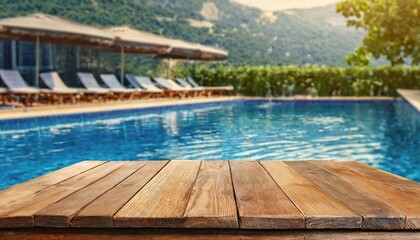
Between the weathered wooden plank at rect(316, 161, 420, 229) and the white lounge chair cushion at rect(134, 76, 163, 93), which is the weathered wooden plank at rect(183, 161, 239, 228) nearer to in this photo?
the weathered wooden plank at rect(316, 161, 420, 229)

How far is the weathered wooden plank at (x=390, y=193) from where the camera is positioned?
142 cm

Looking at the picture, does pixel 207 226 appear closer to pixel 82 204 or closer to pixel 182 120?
pixel 82 204

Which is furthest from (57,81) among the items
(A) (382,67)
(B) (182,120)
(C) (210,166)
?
(A) (382,67)

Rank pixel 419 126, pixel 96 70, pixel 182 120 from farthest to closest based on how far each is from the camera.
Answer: pixel 96 70 → pixel 182 120 → pixel 419 126

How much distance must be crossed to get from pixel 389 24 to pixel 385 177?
18776mm

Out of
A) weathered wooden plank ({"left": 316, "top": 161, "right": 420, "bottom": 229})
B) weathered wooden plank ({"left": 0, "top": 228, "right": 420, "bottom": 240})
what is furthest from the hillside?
weathered wooden plank ({"left": 0, "top": 228, "right": 420, "bottom": 240})

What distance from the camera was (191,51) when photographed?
18.5 m

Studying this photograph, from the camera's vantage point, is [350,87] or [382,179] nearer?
[382,179]

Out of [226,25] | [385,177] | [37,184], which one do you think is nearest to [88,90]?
[37,184]

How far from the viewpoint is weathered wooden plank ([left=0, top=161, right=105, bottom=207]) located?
1.71 m

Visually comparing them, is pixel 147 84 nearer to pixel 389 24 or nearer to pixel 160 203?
pixel 389 24

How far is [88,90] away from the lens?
1381cm

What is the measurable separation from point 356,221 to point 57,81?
13.5 metres

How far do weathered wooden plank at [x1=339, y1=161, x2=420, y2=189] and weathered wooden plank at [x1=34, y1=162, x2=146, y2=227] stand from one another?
1.15 metres
